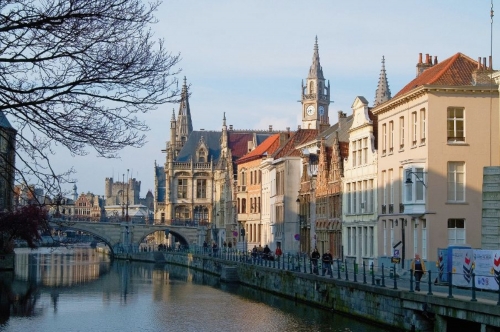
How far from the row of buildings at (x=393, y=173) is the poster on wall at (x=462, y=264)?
287 inches

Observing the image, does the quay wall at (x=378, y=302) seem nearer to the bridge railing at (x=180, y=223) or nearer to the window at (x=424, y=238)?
the window at (x=424, y=238)

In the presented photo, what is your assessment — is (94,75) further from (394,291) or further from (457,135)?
(457,135)

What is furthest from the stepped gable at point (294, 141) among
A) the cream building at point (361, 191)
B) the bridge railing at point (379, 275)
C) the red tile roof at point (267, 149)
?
the cream building at point (361, 191)

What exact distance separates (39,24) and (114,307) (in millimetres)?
29101

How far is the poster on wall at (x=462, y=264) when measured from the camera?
26312mm

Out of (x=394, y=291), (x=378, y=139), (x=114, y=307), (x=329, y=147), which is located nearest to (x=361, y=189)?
(x=378, y=139)

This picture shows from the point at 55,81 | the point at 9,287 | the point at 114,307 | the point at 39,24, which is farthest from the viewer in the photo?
the point at 9,287

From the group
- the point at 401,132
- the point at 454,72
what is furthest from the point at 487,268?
the point at 401,132

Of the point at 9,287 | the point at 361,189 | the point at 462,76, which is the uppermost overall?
the point at 462,76

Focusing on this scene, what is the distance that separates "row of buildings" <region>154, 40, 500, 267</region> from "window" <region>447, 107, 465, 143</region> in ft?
0.13

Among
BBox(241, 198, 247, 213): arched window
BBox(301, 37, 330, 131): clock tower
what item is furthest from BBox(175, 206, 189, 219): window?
BBox(241, 198, 247, 213): arched window

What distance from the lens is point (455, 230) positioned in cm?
3766

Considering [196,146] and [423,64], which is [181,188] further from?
[423,64]

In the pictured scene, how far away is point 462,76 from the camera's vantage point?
38.7 metres
